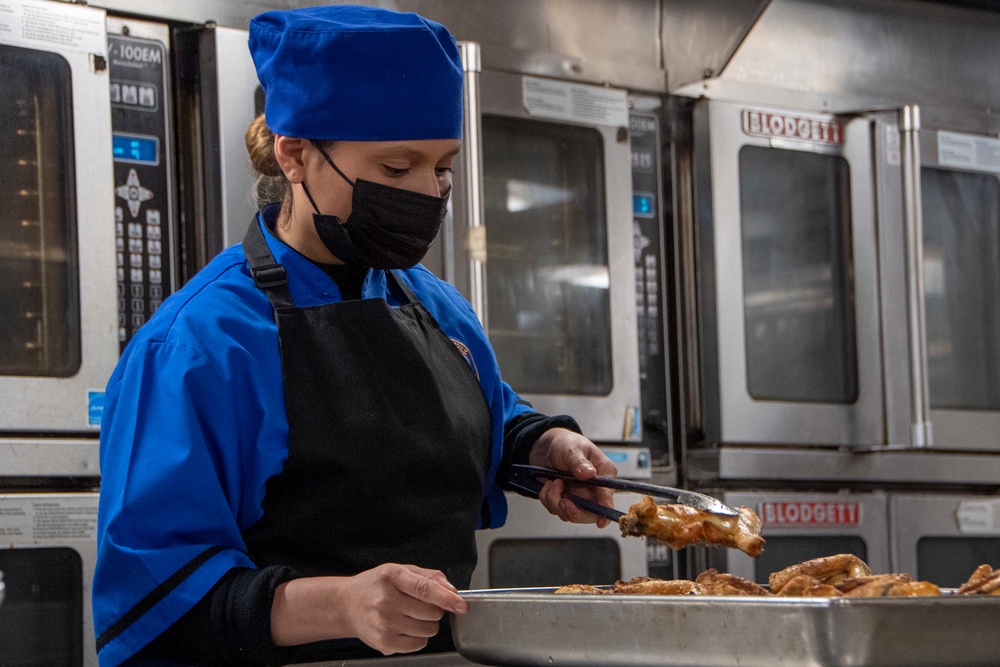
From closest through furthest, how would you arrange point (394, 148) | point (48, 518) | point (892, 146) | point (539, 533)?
1. point (394, 148)
2. point (48, 518)
3. point (539, 533)
4. point (892, 146)

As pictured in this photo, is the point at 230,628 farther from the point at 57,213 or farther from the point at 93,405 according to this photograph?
the point at 57,213

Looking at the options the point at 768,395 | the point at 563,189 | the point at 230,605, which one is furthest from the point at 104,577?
the point at 768,395

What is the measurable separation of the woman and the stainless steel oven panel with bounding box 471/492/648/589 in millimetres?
1011

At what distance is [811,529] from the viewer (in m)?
3.25

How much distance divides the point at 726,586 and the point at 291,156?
2.58 ft

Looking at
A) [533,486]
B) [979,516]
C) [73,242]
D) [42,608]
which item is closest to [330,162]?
[533,486]

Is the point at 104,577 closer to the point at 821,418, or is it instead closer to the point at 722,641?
the point at 722,641

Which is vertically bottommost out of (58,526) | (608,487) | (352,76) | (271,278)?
(58,526)

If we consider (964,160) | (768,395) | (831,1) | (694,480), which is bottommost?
(694,480)

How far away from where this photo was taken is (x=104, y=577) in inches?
53.4

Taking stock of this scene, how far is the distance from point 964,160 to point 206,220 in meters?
2.18

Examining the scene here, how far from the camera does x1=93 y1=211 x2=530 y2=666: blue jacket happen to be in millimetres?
1339

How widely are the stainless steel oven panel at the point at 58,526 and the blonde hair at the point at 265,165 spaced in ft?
2.52

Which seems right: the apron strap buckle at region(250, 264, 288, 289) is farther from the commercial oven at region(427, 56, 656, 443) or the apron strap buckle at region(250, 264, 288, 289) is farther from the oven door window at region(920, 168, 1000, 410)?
the oven door window at region(920, 168, 1000, 410)
